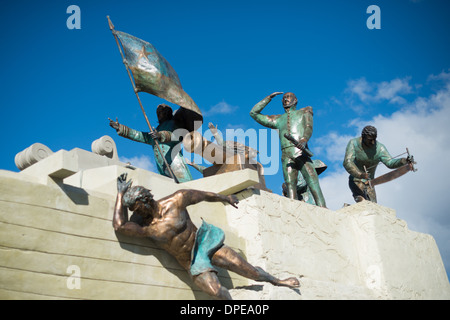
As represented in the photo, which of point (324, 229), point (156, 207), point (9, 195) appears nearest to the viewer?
point (9, 195)

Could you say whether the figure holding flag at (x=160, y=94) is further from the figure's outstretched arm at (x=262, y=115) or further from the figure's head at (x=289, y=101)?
the figure's head at (x=289, y=101)

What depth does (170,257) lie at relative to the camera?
5980 mm

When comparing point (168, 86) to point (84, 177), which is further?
point (168, 86)

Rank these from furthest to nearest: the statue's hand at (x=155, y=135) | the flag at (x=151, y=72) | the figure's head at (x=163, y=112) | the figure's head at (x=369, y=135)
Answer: the figure's head at (x=369, y=135)
the figure's head at (x=163, y=112)
the statue's hand at (x=155, y=135)
the flag at (x=151, y=72)

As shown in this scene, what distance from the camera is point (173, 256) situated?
5918mm

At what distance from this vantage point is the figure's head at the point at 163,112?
29.0 feet

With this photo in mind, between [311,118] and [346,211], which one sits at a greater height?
[311,118]

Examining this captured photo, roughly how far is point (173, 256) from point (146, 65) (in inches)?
118

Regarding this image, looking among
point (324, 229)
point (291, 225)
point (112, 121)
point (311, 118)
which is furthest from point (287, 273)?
point (112, 121)

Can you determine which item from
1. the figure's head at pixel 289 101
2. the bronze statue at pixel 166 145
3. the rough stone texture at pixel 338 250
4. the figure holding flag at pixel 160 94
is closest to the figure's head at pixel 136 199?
the rough stone texture at pixel 338 250

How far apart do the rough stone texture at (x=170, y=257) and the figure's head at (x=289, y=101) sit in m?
1.78

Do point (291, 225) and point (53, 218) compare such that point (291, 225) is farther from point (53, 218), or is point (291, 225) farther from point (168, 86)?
point (53, 218)

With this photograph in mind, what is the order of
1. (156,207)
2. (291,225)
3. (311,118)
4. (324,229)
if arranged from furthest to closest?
A: (311,118) → (324,229) → (291,225) → (156,207)

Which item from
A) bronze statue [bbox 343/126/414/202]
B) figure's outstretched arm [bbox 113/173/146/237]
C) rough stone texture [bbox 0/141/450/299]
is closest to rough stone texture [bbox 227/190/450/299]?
rough stone texture [bbox 0/141/450/299]
